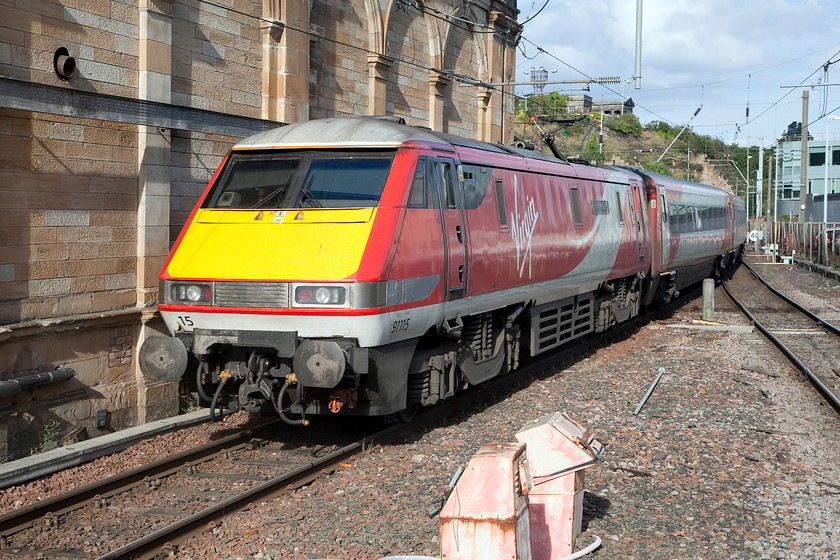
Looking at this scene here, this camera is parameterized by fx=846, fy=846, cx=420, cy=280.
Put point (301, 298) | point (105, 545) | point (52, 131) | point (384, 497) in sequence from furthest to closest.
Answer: point (52, 131) < point (301, 298) < point (384, 497) < point (105, 545)

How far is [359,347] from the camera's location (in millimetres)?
7566

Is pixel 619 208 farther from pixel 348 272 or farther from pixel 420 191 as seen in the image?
pixel 348 272

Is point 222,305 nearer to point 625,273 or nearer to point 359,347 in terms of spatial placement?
point 359,347

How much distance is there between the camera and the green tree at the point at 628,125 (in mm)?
121125

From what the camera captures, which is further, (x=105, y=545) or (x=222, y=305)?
(x=222, y=305)

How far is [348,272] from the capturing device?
7465mm

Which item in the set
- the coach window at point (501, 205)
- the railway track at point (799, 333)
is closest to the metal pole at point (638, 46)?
the railway track at point (799, 333)

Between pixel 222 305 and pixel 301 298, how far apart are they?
32.6 inches

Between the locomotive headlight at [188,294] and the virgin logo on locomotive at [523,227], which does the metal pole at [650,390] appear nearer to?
the virgin logo on locomotive at [523,227]

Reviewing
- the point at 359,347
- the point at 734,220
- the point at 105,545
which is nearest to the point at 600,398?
the point at 359,347

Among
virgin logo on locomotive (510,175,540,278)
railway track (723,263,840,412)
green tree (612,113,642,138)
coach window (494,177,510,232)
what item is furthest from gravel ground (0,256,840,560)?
green tree (612,113,642,138)

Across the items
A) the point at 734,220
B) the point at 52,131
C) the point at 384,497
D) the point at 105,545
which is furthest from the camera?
the point at 734,220

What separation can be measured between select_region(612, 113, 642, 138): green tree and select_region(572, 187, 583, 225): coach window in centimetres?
11275

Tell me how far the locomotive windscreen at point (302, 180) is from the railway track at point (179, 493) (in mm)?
2397
